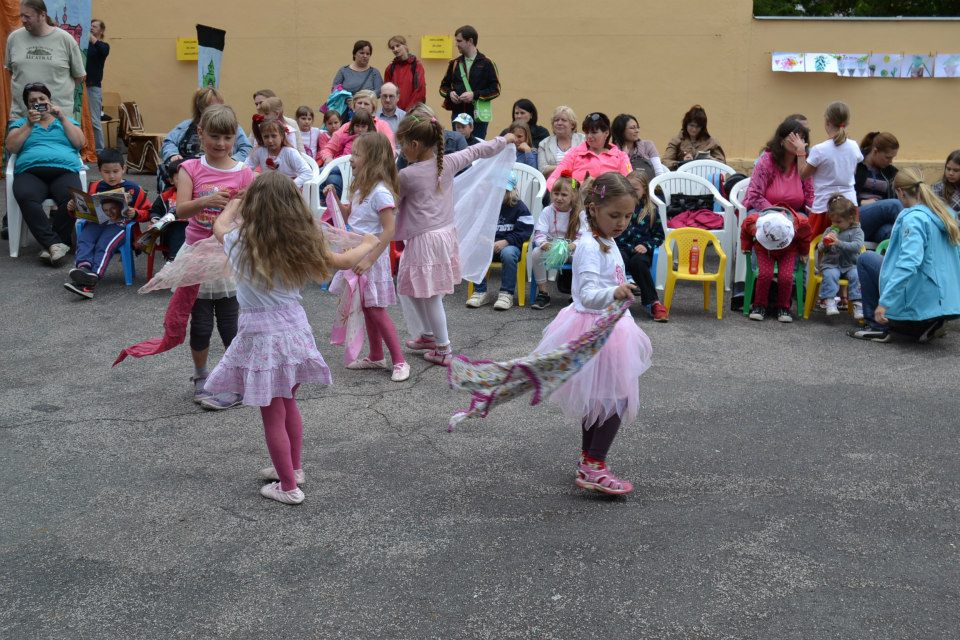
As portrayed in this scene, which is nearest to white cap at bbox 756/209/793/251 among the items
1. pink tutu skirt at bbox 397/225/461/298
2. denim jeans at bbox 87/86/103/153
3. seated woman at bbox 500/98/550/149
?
pink tutu skirt at bbox 397/225/461/298

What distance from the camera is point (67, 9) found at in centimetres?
1159

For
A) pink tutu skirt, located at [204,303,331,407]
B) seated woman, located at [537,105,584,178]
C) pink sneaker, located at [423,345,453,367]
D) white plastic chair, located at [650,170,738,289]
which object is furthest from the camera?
seated woman, located at [537,105,584,178]

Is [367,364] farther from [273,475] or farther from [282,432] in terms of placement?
[282,432]

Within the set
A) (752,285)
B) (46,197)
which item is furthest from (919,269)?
(46,197)

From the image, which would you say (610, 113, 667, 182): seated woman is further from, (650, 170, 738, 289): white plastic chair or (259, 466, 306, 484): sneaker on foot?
(259, 466, 306, 484): sneaker on foot

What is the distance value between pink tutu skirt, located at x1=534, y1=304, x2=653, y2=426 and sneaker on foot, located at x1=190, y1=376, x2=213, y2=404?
2171mm

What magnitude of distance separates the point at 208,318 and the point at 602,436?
2.44 m

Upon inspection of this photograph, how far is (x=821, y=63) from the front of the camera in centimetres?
1255

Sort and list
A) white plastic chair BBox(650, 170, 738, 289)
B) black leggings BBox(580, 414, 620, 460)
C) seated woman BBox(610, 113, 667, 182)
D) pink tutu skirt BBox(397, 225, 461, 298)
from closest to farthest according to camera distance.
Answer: black leggings BBox(580, 414, 620, 460) < pink tutu skirt BBox(397, 225, 461, 298) < white plastic chair BBox(650, 170, 738, 289) < seated woman BBox(610, 113, 667, 182)

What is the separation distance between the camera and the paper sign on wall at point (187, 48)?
45.4 feet

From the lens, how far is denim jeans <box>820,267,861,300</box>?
25.3ft

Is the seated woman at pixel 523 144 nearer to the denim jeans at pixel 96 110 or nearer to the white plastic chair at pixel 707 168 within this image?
the white plastic chair at pixel 707 168

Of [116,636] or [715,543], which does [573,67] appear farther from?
[116,636]

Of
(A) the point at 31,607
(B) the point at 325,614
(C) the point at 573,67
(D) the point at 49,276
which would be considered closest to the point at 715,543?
(B) the point at 325,614
